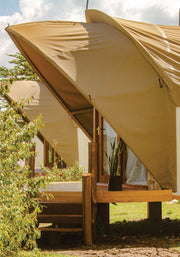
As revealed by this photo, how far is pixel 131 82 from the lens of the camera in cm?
693

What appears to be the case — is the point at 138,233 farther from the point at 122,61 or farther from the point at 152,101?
the point at 122,61

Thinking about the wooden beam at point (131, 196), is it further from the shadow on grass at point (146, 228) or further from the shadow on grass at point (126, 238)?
the shadow on grass at point (146, 228)

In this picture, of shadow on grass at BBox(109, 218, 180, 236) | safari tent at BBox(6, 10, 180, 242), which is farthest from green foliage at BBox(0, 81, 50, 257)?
shadow on grass at BBox(109, 218, 180, 236)

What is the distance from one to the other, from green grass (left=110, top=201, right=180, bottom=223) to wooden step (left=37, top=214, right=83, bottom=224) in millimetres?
3145

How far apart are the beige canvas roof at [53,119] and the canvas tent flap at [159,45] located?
19.4 feet

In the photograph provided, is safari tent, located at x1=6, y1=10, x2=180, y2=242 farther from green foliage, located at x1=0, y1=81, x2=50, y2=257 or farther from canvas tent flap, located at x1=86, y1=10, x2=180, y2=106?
green foliage, located at x1=0, y1=81, x2=50, y2=257

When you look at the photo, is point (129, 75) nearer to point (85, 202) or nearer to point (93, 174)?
point (93, 174)

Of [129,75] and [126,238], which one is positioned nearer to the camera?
[129,75]

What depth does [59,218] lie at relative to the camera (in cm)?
662

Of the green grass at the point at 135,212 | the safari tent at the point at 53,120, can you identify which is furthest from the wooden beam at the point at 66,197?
the safari tent at the point at 53,120

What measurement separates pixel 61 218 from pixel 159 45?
3207 millimetres

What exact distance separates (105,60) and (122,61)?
11.5 inches

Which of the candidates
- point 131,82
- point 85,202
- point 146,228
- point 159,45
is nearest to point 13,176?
point 85,202

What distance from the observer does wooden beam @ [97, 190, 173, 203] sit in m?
6.76
